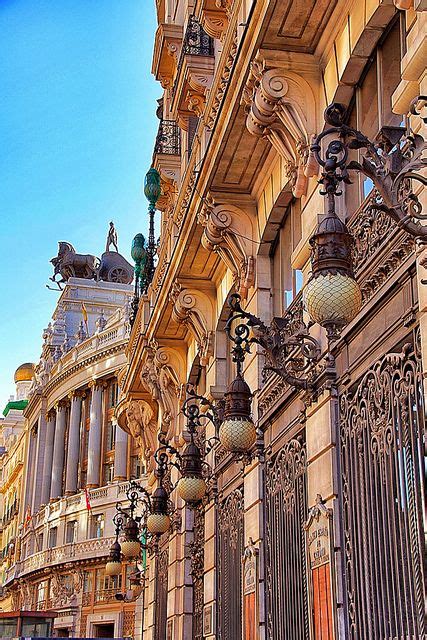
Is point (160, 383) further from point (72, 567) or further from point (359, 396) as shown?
point (72, 567)

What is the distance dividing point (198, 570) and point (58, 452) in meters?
58.0

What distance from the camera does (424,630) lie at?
732 centimetres

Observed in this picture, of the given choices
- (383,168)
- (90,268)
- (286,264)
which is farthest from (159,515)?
(90,268)

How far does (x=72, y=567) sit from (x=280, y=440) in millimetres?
51692

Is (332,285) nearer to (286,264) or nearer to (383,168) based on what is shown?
(383,168)

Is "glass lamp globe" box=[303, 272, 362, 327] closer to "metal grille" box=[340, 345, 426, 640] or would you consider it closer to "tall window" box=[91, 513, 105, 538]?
"metal grille" box=[340, 345, 426, 640]

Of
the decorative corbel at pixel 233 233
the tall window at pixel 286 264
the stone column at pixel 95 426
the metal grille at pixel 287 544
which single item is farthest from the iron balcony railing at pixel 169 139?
the stone column at pixel 95 426

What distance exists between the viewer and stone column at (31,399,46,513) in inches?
3027

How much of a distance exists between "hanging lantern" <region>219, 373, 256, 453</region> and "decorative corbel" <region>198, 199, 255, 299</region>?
12.8 feet

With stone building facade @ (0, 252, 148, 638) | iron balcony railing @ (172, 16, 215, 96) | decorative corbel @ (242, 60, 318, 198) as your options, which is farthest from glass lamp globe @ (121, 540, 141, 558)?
stone building facade @ (0, 252, 148, 638)

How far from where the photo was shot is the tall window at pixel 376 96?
9773mm

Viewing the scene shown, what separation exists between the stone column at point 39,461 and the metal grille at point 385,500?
69833 mm

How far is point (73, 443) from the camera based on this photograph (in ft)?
238

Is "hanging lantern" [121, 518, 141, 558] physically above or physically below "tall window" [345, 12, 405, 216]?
below
